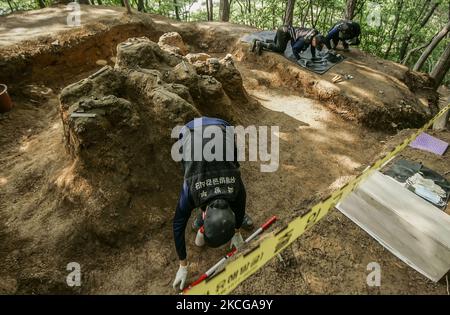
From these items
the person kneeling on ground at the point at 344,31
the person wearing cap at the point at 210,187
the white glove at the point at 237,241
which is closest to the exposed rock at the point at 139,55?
the person wearing cap at the point at 210,187

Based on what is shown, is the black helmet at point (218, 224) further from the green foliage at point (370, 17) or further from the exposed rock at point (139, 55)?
the green foliage at point (370, 17)

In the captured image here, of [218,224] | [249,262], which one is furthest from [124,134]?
[249,262]

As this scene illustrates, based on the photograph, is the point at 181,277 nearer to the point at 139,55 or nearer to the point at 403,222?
the point at 403,222

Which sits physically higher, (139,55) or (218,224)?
(139,55)

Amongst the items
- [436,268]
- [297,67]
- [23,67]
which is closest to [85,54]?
[23,67]

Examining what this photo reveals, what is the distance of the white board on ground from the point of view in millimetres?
3229

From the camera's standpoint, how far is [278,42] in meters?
8.80

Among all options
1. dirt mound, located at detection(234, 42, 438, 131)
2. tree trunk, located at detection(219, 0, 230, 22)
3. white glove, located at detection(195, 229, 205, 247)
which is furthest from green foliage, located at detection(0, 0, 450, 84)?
white glove, located at detection(195, 229, 205, 247)

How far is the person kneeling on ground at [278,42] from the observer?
27.7 feet

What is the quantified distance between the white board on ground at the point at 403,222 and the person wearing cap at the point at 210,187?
176 cm

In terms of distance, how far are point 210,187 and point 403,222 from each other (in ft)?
8.79

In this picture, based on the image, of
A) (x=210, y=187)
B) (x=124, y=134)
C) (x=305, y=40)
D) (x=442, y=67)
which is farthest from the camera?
A: (x=442, y=67)

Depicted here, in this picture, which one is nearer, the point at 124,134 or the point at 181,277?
the point at 181,277
